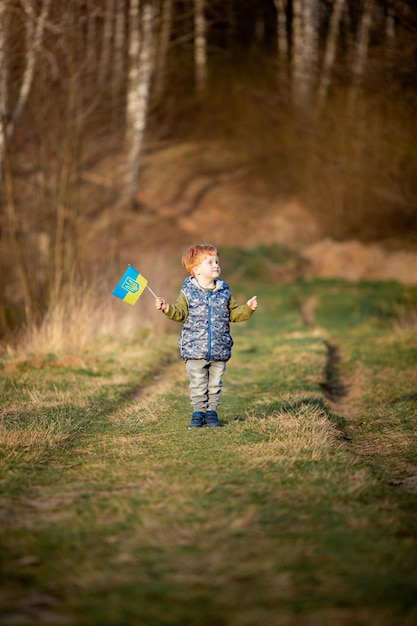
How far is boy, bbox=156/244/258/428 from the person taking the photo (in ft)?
22.3

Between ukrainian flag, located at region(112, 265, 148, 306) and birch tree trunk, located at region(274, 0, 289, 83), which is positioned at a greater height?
birch tree trunk, located at region(274, 0, 289, 83)

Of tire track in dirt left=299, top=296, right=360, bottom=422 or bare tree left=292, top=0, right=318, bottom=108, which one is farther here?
bare tree left=292, top=0, right=318, bottom=108

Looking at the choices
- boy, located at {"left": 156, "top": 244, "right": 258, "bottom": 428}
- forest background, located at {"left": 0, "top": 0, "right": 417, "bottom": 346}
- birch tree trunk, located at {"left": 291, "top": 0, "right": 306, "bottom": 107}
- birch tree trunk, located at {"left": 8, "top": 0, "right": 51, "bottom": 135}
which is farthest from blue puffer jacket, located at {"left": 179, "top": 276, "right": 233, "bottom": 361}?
birch tree trunk, located at {"left": 291, "top": 0, "right": 306, "bottom": 107}

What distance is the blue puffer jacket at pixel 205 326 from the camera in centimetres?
679

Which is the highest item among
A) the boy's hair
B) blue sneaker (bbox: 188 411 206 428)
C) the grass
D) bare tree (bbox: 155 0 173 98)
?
bare tree (bbox: 155 0 173 98)

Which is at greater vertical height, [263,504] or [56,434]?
[56,434]

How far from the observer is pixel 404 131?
19.0 meters

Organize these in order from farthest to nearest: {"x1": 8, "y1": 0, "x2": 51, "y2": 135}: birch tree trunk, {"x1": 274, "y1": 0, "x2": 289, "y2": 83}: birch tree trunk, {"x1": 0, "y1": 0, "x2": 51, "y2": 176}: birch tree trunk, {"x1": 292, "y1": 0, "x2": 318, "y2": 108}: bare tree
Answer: {"x1": 274, "y1": 0, "x2": 289, "y2": 83}: birch tree trunk → {"x1": 292, "y1": 0, "x2": 318, "y2": 108}: bare tree → {"x1": 8, "y1": 0, "x2": 51, "y2": 135}: birch tree trunk → {"x1": 0, "y1": 0, "x2": 51, "y2": 176}: birch tree trunk

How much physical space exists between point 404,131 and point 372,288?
15.5 ft

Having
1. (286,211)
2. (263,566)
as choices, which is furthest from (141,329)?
(286,211)

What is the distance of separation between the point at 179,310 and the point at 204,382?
0.68 metres

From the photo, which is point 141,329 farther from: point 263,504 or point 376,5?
point 263,504

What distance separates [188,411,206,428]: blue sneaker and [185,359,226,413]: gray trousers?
49 mm

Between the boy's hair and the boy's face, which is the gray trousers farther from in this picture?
the boy's hair
